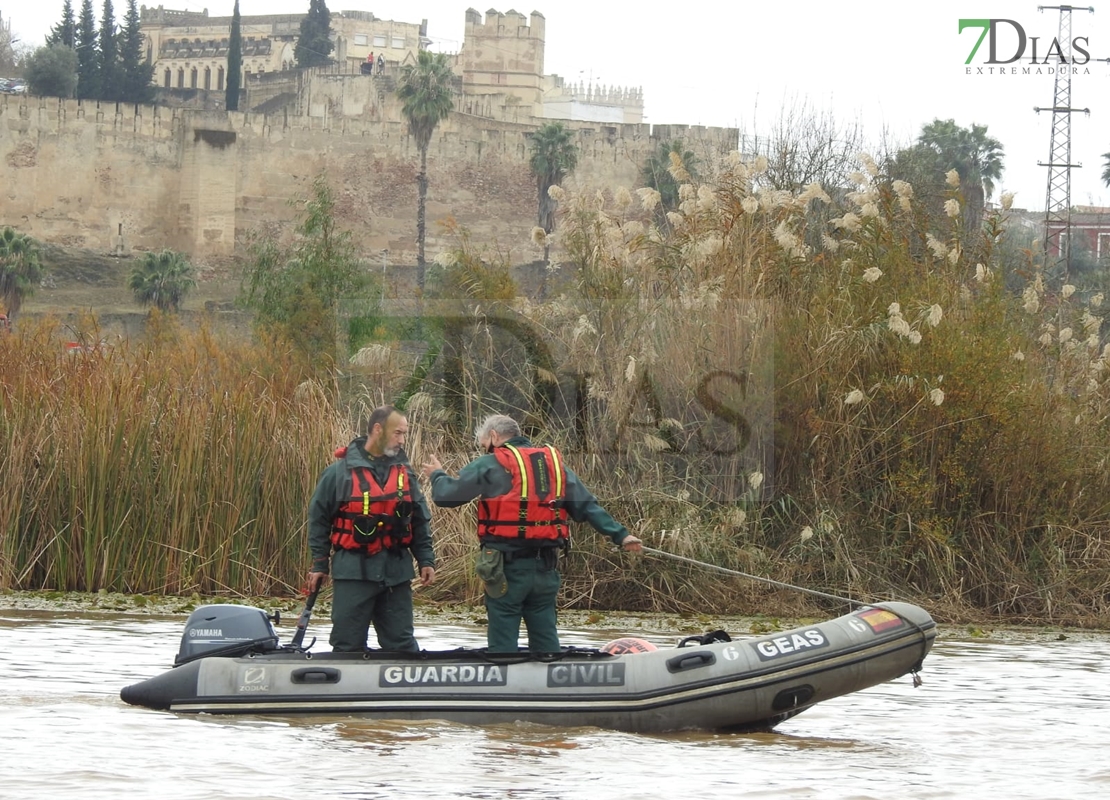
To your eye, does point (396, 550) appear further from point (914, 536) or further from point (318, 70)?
point (318, 70)

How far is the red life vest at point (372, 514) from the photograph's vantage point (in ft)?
26.5

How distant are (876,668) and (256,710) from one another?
274 cm

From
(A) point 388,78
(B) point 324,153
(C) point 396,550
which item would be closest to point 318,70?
(A) point 388,78

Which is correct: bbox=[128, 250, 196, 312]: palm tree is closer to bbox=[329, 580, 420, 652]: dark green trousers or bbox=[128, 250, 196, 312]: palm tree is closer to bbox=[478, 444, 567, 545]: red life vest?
bbox=[329, 580, 420, 652]: dark green trousers

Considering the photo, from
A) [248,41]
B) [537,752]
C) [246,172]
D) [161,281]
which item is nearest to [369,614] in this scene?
[537,752]

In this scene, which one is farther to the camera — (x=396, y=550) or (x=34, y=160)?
(x=34, y=160)

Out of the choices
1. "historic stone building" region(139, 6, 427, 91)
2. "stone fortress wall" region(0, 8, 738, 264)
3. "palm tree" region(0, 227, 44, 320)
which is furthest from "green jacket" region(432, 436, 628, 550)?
"historic stone building" region(139, 6, 427, 91)

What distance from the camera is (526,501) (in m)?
8.09

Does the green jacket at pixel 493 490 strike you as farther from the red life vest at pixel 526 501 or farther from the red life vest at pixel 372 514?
the red life vest at pixel 372 514

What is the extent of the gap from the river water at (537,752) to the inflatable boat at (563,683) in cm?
8

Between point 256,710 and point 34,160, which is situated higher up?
point 34,160

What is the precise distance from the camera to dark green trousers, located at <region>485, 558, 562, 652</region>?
26.9 ft

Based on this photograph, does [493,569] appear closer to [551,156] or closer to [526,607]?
[526,607]

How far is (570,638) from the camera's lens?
36.1 feet
